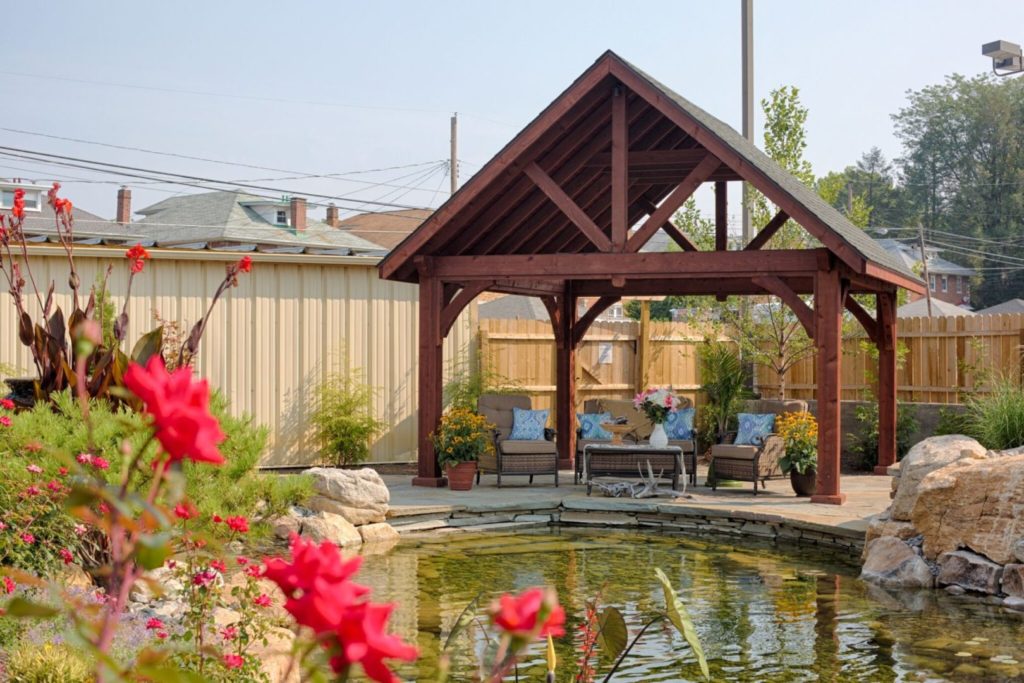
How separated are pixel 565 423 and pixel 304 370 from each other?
328 centimetres

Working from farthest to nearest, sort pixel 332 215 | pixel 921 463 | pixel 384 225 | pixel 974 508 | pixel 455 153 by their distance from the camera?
1. pixel 384 225
2. pixel 332 215
3. pixel 455 153
4. pixel 921 463
5. pixel 974 508

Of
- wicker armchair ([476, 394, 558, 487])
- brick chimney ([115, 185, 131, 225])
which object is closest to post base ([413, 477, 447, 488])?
wicker armchair ([476, 394, 558, 487])

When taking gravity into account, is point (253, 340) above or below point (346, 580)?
above

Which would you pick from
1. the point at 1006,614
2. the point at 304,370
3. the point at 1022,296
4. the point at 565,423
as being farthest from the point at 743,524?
the point at 1022,296

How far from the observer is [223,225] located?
2734 cm

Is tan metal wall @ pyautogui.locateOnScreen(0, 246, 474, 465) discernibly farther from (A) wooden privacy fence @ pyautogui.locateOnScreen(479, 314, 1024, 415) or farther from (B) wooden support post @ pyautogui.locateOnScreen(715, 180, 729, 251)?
(B) wooden support post @ pyautogui.locateOnScreen(715, 180, 729, 251)

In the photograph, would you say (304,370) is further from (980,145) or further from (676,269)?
(980,145)

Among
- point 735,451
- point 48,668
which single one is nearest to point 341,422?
point 735,451

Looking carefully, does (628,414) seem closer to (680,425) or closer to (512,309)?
(680,425)

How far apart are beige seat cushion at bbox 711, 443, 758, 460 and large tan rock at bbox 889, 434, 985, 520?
8.84ft

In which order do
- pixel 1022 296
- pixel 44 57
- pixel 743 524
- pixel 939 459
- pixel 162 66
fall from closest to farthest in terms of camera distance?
1. pixel 939 459
2. pixel 743 524
3. pixel 44 57
4. pixel 162 66
5. pixel 1022 296

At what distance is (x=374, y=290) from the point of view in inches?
582

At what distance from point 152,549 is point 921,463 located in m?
8.80

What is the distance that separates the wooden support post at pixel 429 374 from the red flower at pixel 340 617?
11.5 m
